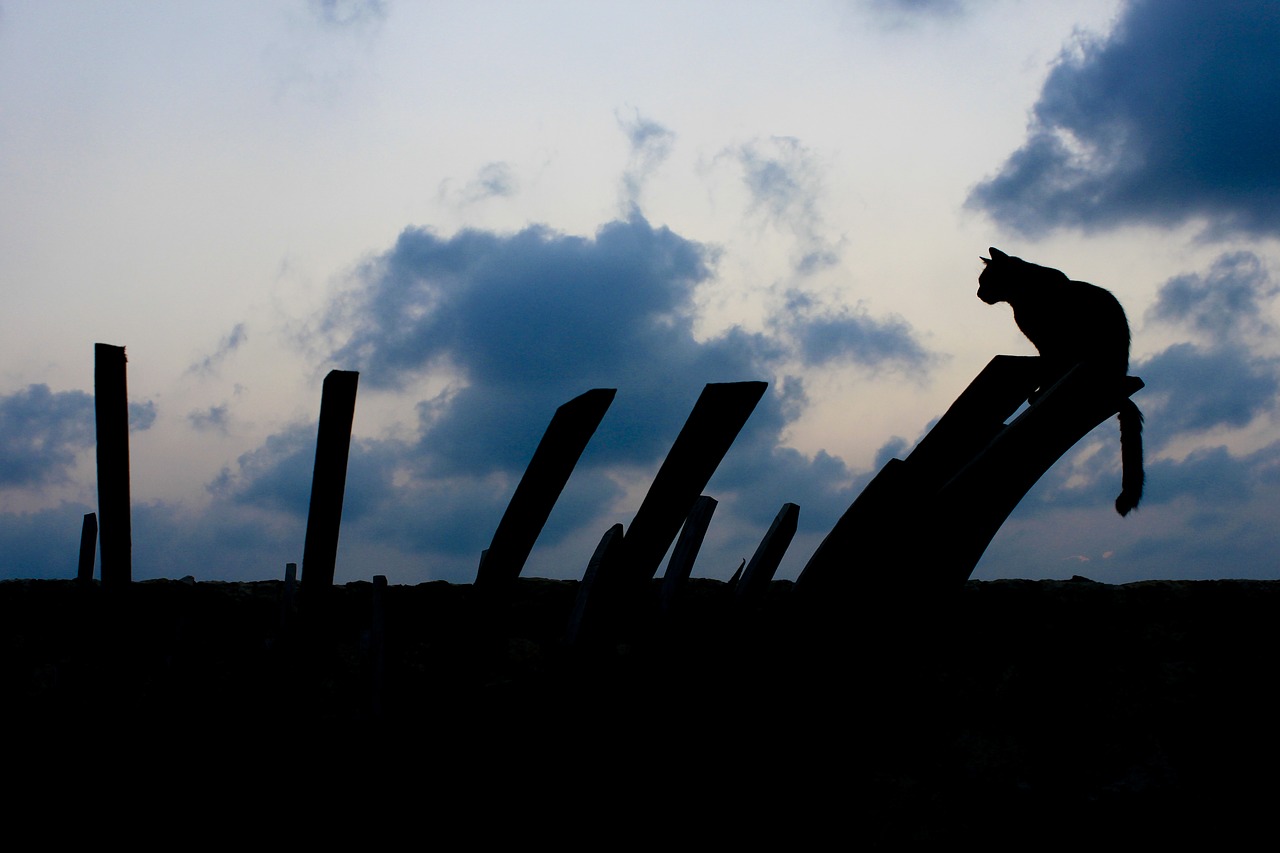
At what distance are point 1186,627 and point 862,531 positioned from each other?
377 cm

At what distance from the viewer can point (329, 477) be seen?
214 centimetres

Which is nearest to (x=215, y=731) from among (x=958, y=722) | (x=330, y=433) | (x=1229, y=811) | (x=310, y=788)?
(x=310, y=788)

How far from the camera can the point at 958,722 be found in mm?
4336

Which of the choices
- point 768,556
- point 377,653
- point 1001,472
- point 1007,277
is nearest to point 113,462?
point 377,653

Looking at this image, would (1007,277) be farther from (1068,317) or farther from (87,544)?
(87,544)

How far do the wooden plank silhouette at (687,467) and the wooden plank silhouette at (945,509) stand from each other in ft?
1.11

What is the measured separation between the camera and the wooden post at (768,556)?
2.28 meters

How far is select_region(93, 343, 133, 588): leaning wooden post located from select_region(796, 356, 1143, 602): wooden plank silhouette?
1806mm

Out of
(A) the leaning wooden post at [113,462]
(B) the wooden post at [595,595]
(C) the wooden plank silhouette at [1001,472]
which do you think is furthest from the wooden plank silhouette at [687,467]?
(A) the leaning wooden post at [113,462]

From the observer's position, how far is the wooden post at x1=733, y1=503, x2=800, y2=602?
2.28 metres

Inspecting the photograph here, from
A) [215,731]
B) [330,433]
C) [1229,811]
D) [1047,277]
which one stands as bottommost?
[1229,811]

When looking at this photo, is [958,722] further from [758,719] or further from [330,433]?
[330,433]

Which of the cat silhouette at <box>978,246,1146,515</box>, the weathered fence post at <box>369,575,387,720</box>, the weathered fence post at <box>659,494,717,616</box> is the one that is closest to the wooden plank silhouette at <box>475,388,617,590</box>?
the weathered fence post at <box>659,494,717,616</box>

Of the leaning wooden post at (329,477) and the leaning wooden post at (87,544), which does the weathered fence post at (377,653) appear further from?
Result: the leaning wooden post at (87,544)
